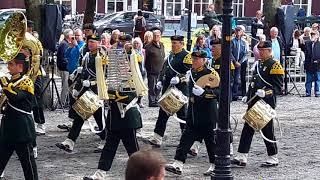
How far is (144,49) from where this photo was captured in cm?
1888

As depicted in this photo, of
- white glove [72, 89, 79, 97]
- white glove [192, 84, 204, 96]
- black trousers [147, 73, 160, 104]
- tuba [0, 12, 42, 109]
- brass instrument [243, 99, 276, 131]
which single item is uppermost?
tuba [0, 12, 42, 109]

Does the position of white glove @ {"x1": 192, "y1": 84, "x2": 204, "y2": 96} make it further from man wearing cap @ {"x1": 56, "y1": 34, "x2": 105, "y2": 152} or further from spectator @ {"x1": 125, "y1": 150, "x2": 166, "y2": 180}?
spectator @ {"x1": 125, "y1": 150, "x2": 166, "y2": 180}

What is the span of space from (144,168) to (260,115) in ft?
22.3

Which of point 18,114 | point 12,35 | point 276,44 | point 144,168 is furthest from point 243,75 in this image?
point 144,168

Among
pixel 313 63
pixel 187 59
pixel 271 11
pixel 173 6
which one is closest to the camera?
pixel 187 59

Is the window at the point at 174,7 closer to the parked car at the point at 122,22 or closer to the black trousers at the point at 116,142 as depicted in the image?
the parked car at the point at 122,22

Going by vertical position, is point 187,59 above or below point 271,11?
below

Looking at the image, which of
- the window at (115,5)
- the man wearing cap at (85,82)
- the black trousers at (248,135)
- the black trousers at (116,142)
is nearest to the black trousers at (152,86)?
the man wearing cap at (85,82)

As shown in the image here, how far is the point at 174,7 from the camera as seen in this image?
52469mm

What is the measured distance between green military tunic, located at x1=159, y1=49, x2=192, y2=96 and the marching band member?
238 centimetres

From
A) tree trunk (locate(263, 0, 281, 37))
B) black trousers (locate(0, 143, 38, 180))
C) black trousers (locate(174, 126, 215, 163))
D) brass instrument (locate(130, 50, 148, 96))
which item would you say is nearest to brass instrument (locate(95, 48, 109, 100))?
brass instrument (locate(130, 50, 148, 96))

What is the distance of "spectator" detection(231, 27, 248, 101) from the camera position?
1956 cm

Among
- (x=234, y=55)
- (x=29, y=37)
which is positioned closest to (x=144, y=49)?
(x=234, y=55)

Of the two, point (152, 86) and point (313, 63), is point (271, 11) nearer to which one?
point (313, 63)
